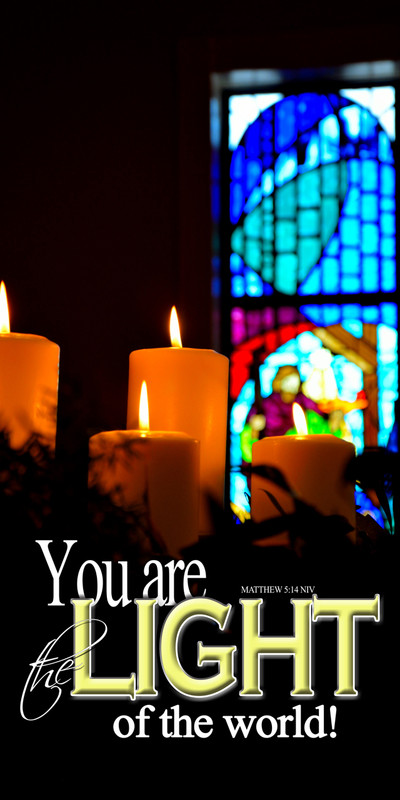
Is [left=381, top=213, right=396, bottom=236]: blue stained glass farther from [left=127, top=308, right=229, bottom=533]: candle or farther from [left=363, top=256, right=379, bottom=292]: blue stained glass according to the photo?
[left=127, top=308, right=229, bottom=533]: candle

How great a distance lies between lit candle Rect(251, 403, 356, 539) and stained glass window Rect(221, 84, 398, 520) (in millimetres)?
1453

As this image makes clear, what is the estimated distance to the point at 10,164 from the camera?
2.05 m

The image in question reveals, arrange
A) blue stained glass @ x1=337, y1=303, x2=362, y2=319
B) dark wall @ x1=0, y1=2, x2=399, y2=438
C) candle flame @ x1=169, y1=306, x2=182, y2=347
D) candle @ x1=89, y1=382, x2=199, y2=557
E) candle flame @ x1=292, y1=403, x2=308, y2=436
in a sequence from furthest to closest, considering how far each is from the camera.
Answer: blue stained glass @ x1=337, y1=303, x2=362, y2=319 → dark wall @ x1=0, y1=2, x2=399, y2=438 → candle flame @ x1=169, y1=306, x2=182, y2=347 → candle flame @ x1=292, y1=403, x2=308, y2=436 → candle @ x1=89, y1=382, x2=199, y2=557

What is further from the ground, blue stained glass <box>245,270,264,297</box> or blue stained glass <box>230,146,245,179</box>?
blue stained glass <box>230,146,245,179</box>

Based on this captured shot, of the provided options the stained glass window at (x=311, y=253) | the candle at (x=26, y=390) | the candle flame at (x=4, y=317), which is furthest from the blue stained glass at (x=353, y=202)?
the candle at (x=26, y=390)

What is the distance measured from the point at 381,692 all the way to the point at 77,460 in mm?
228

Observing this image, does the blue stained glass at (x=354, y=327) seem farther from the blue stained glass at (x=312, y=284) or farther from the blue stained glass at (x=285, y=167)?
the blue stained glass at (x=285, y=167)

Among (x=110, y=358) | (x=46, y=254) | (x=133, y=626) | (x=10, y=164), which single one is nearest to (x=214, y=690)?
(x=133, y=626)

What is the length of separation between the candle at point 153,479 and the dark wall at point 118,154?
1.42 metres

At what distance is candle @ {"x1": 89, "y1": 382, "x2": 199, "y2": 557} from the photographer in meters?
0.50

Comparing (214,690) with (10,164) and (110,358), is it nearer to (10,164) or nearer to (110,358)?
(110,358)

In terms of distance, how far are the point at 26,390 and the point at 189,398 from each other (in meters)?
0.12

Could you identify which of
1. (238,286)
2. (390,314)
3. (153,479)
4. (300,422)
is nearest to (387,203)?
(390,314)

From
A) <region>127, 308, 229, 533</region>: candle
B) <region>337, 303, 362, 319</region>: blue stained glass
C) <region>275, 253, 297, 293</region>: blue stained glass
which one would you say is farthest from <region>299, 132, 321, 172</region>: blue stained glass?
<region>127, 308, 229, 533</region>: candle
